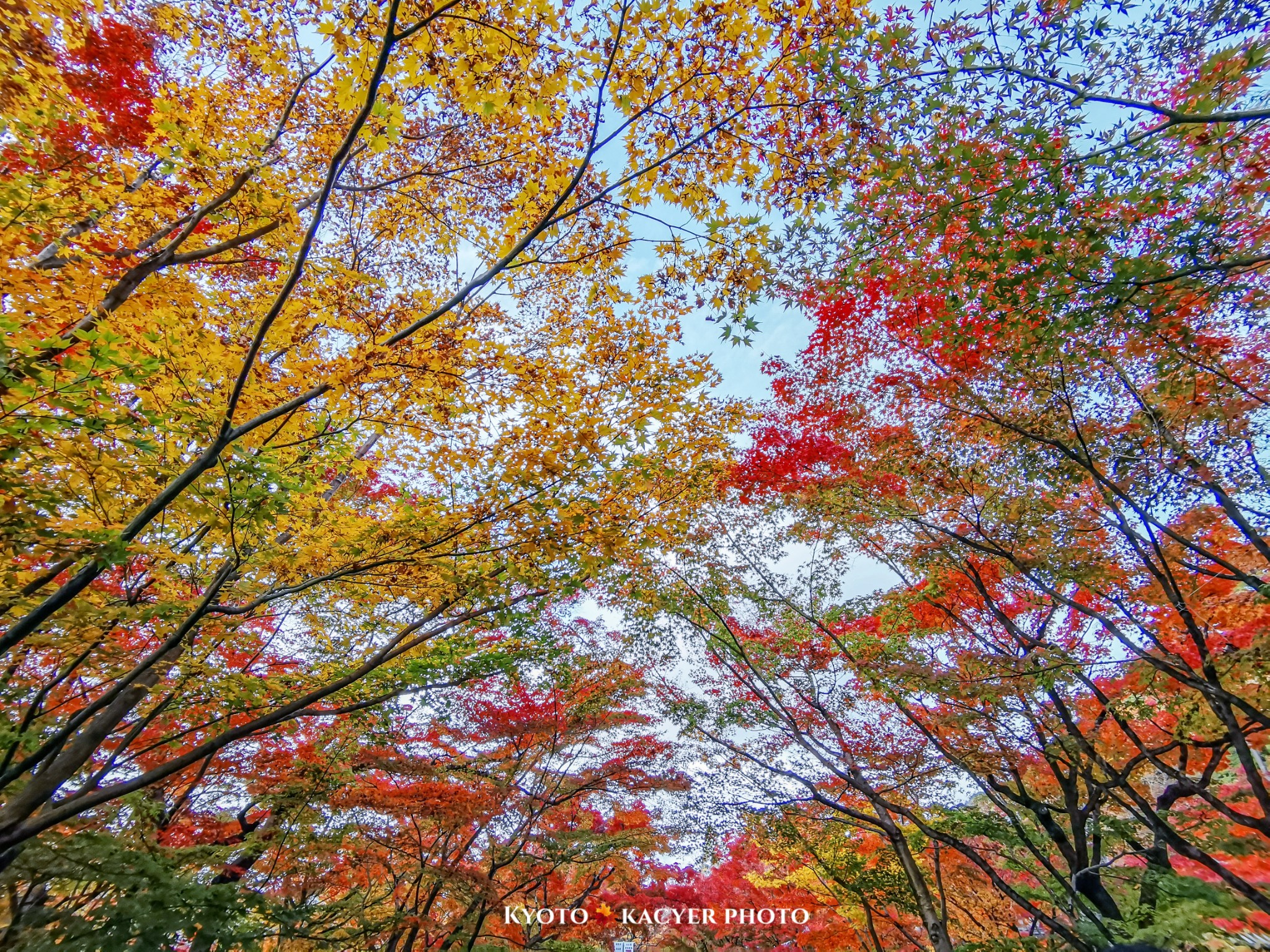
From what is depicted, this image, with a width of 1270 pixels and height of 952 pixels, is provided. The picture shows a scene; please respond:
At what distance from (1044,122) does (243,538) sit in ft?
22.0

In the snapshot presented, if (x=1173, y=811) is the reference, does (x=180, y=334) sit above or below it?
above

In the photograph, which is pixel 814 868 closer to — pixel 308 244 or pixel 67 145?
pixel 308 244

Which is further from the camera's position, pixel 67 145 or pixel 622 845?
pixel 622 845

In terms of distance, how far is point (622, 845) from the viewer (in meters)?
10.9

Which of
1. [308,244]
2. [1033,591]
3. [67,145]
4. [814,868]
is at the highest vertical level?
[67,145]

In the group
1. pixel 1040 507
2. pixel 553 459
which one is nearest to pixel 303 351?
pixel 553 459

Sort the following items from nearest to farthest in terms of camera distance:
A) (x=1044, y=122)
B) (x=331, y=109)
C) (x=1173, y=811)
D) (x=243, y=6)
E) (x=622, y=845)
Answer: (x=1044, y=122) → (x=243, y=6) → (x=331, y=109) → (x=1173, y=811) → (x=622, y=845)

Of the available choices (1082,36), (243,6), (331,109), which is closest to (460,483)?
(331,109)

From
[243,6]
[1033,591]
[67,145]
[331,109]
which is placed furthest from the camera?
[1033,591]

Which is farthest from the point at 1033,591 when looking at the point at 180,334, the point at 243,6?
the point at 243,6

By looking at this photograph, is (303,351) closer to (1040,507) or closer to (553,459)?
(553,459)

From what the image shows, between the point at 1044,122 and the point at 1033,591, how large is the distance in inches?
291

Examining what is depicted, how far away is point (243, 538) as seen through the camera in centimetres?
401

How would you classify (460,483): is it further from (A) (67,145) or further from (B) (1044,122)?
(B) (1044,122)
